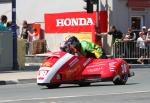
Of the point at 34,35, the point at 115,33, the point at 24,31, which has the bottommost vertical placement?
the point at 34,35

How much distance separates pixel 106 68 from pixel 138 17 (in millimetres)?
17593

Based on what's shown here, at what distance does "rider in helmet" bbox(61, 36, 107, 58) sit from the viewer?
18328 millimetres

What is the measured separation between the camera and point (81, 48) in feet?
60.2

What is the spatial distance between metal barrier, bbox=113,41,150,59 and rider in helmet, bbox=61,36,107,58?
1290 centimetres

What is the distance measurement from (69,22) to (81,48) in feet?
57.2

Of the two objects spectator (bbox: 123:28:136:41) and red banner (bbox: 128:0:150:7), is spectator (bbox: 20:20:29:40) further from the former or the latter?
red banner (bbox: 128:0:150:7)

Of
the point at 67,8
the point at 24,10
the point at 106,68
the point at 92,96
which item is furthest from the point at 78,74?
Result: the point at 24,10

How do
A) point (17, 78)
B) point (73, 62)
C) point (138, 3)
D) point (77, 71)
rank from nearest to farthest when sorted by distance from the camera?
point (73, 62), point (77, 71), point (17, 78), point (138, 3)

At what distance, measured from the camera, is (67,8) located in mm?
36469

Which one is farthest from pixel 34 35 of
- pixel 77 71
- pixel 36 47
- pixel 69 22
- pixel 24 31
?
pixel 77 71

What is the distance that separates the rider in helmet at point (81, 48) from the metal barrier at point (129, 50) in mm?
12897

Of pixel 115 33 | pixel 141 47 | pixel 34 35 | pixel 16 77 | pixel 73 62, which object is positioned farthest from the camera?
pixel 34 35

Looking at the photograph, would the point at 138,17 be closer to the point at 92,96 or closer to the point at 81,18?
the point at 81,18

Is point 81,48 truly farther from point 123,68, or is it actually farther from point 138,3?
point 138,3
